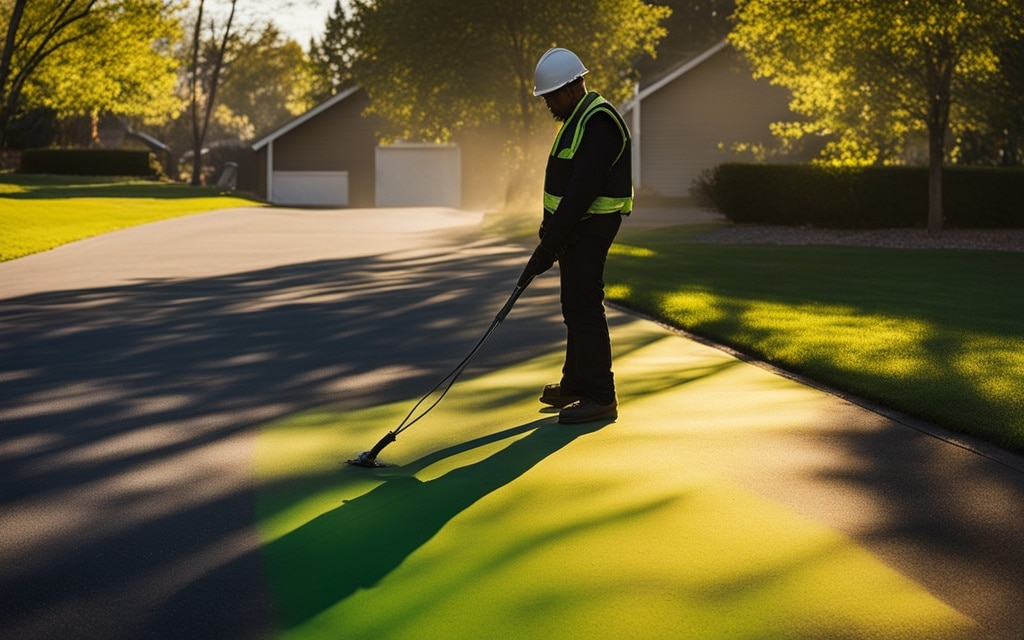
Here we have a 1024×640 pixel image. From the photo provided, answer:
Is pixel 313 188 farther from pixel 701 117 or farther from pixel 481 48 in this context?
pixel 701 117

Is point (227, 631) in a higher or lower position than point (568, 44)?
lower

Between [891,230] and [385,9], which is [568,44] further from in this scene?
[891,230]

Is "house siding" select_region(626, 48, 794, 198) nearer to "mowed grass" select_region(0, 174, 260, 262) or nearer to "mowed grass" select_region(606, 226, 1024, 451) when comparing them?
"mowed grass" select_region(0, 174, 260, 262)

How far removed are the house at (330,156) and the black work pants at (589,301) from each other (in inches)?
2151

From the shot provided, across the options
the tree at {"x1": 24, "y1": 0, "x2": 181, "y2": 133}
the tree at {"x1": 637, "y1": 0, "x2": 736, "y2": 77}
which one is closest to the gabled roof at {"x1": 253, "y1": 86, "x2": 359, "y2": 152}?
the tree at {"x1": 24, "y1": 0, "x2": 181, "y2": 133}

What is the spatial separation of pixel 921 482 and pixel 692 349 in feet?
17.6

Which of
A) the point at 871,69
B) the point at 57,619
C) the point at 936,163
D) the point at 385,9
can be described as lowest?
the point at 57,619

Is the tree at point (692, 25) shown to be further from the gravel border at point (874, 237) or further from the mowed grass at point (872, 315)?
the mowed grass at point (872, 315)

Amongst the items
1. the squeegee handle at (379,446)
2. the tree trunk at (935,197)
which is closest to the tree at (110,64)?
the tree trunk at (935,197)

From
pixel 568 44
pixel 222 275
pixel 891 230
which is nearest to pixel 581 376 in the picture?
pixel 222 275

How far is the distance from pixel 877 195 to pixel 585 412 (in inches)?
1071

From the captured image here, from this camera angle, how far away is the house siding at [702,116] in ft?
167

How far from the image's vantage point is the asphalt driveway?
16.8 ft

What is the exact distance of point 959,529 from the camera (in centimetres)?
586
